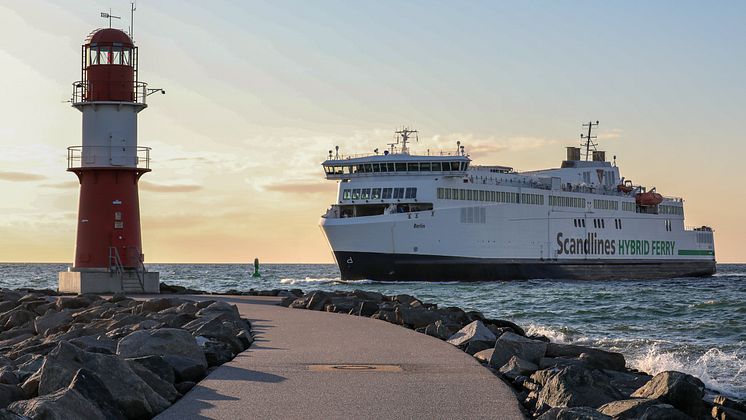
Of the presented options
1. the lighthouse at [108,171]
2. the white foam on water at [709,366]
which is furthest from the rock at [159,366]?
the lighthouse at [108,171]

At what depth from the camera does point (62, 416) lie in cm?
568

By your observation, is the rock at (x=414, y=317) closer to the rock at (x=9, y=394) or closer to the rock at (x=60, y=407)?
the rock at (x=9, y=394)

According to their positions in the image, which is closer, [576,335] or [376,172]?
[576,335]

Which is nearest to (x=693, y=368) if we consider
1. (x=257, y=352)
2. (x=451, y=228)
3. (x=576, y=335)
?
(x=576, y=335)

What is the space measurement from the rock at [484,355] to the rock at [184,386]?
3250 millimetres

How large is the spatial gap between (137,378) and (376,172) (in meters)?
44.3

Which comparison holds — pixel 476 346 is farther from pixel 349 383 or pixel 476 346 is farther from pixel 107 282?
pixel 107 282

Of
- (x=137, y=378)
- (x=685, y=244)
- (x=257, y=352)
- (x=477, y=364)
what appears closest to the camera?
(x=137, y=378)

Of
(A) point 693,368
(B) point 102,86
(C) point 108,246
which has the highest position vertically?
(B) point 102,86

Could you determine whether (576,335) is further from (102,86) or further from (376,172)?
(376,172)

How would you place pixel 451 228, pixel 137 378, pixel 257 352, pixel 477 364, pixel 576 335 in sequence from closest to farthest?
pixel 137 378 < pixel 477 364 < pixel 257 352 < pixel 576 335 < pixel 451 228

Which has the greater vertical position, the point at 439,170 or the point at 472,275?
the point at 439,170

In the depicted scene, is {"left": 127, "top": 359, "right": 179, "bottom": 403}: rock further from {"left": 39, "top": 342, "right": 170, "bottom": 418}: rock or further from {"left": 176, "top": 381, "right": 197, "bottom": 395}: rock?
{"left": 176, "top": 381, "right": 197, "bottom": 395}: rock

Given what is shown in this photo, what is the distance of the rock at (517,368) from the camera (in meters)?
8.99
